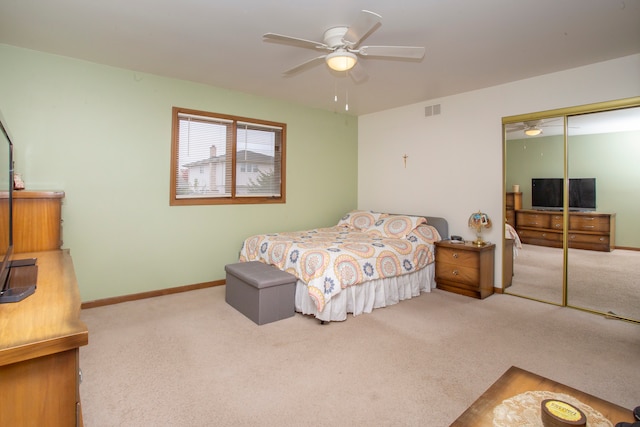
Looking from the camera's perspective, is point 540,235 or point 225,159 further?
point 225,159

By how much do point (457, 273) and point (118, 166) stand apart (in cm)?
411

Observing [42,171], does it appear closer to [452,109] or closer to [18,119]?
[18,119]

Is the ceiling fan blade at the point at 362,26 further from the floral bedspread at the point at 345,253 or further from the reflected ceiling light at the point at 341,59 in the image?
the floral bedspread at the point at 345,253

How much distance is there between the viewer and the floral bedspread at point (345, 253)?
3.15 metres

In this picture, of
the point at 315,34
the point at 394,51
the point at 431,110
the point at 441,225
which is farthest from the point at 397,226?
the point at 315,34

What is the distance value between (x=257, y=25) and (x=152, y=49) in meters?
1.16

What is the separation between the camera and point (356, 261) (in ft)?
10.9

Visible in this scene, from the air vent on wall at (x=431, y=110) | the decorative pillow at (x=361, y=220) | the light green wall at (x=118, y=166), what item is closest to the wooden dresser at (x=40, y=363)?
the light green wall at (x=118, y=166)

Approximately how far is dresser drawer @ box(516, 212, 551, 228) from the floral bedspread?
98 centimetres

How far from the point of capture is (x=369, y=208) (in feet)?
18.8

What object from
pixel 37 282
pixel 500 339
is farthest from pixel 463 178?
pixel 37 282

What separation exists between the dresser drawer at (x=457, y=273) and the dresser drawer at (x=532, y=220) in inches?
34.3

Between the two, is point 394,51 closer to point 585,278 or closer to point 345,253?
A: point 345,253

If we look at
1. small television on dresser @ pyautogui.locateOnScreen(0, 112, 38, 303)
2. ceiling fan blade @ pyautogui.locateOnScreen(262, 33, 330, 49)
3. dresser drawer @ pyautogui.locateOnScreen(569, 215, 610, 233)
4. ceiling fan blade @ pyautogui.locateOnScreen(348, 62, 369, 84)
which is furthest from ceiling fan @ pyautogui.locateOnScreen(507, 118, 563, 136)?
small television on dresser @ pyautogui.locateOnScreen(0, 112, 38, 303)
